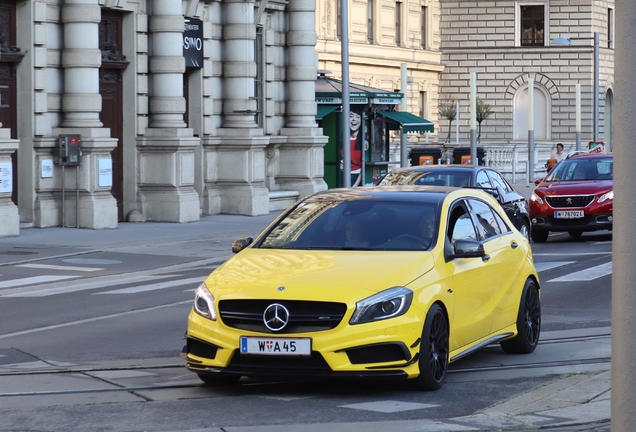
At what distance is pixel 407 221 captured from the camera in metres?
9.63

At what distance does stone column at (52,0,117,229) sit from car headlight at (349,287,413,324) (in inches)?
669

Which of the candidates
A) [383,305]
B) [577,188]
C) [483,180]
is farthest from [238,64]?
[383,305]

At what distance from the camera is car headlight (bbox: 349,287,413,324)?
8312 millimetres

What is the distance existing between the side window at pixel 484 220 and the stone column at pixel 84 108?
15.3 meters

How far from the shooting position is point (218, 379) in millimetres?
8922

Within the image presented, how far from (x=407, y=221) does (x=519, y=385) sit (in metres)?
1.43

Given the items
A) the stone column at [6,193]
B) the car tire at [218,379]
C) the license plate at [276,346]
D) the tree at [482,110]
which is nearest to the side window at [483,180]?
the stone column at [6,193]

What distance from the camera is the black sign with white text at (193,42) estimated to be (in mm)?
28906

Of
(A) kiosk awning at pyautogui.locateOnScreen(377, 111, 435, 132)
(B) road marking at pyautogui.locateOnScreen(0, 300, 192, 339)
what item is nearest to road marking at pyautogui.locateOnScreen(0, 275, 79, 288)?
(B) road marking at pyautogui.locateOnScreen(0, 300, 192, 339)

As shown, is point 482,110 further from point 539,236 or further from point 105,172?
point 105,172

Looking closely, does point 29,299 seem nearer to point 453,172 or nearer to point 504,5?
point 453,172

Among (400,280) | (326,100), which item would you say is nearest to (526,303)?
(400,280)

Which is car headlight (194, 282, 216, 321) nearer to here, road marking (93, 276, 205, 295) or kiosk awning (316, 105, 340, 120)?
road marking (93, 276, 205, 295)

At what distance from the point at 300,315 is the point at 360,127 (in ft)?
87.0
